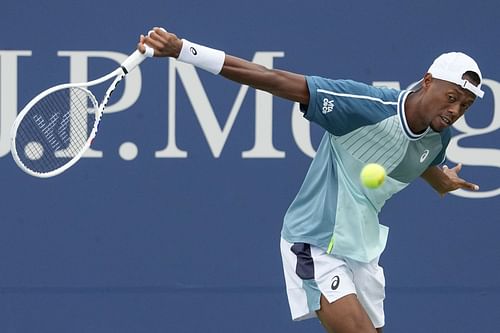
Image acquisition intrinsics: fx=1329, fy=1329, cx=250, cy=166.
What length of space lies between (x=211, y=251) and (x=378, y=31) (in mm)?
1213

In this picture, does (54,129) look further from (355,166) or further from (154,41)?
(355,166)

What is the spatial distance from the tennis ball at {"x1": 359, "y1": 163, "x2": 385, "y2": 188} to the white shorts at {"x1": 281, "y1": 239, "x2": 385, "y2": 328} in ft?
1.26

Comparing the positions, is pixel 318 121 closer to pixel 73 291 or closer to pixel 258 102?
pixel 258 102

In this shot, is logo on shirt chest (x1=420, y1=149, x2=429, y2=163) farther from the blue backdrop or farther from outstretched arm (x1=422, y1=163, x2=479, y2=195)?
the blue backdrop

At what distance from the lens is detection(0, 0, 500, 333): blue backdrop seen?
5.80m

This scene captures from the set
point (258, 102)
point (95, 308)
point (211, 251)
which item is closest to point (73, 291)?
point (95, 308)

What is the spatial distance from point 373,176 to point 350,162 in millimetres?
261

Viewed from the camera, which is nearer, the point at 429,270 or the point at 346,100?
the point at 346,100

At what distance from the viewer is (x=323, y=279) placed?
15.4ft

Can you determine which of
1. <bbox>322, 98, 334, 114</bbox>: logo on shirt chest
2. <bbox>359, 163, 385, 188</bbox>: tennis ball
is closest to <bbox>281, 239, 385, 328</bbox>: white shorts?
<bbox>359, 163, 385, 188</bbox>: tennis ball

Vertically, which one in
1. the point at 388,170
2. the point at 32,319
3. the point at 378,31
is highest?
the point at 378,31

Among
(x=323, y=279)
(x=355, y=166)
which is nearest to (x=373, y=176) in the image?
(x=355, y=166)

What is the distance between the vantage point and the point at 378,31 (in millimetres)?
5816

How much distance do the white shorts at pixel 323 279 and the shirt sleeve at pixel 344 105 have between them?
1.51 feet
